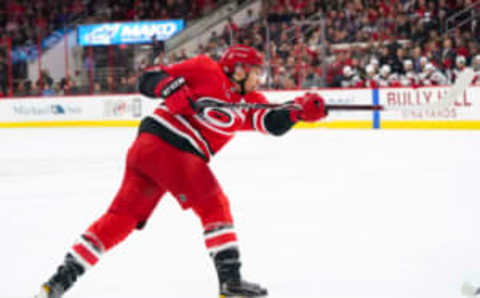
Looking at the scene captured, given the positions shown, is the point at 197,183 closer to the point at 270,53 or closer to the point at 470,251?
the point at 470,251

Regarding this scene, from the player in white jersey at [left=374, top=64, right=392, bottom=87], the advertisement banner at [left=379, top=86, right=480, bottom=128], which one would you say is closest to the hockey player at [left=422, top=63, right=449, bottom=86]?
the advertisement banner at [left=379, top=86, right=480, bottom=128]

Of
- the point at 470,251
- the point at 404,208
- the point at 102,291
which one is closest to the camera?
the point at 102,291

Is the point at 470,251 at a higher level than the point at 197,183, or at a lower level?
lower

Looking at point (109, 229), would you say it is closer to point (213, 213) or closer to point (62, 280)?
point (62, 280)

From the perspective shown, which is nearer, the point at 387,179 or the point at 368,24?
the point at 387,179

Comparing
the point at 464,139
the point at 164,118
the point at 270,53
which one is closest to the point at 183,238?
the point at 164,118

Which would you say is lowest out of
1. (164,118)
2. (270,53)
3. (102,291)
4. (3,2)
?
(102,291)

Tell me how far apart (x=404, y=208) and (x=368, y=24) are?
8.77 m

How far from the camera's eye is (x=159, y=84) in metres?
2.60

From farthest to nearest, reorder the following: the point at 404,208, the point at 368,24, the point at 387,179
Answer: the point at 368,24, the point at 387,179, the point at 404,208

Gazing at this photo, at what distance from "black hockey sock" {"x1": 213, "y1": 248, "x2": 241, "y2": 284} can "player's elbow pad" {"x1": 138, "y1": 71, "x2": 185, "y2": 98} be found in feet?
2.12

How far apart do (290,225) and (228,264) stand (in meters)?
1.67

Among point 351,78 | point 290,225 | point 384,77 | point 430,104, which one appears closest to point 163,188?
point 430,104

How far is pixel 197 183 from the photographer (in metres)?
2.54
